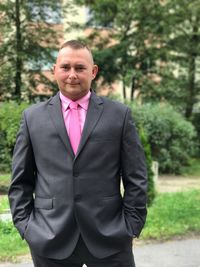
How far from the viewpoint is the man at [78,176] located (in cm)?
254

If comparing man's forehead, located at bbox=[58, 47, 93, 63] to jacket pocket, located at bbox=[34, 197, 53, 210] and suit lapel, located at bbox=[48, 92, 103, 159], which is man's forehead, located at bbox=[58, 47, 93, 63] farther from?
jacket pocket, located at bbox=[34, 197, 53, 210]

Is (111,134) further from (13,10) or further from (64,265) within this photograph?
(13,10)

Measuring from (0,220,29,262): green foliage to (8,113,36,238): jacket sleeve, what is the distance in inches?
98.4

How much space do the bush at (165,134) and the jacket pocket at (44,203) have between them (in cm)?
1245

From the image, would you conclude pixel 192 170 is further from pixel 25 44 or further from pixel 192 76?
pixel 25 44

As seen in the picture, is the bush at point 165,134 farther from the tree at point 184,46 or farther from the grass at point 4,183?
the grass at point 4,183

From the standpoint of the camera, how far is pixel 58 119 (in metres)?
2.60

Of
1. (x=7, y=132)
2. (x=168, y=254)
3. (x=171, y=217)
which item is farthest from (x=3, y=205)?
(x=168, y=254)

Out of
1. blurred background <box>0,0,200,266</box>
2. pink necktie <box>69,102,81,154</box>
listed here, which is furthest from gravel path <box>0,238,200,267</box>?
blurred background <box>0,0,200,266</box>

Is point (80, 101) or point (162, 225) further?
point (162, 225)

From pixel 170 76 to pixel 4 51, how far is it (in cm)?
741

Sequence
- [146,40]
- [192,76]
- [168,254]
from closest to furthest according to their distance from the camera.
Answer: [168,254] → [146,40] → [192,76]

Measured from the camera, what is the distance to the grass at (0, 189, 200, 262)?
5.29m

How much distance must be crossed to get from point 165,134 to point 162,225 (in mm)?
9172
